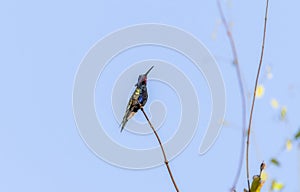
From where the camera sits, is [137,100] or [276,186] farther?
[137,100]

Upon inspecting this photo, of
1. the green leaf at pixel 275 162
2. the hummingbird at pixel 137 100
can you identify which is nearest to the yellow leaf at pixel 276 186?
the green leaf at pixel 275 162

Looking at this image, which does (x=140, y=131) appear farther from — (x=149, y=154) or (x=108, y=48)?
(x=108, y=48)

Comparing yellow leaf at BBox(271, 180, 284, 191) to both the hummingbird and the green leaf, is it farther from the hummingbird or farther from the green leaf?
the hummingbird

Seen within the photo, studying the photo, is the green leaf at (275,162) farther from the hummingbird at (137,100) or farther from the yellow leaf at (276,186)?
the hummingbird at (137,100)

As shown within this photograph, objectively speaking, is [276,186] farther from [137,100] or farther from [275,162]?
[137,100]

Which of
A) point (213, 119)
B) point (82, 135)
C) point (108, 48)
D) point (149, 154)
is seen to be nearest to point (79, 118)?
point (82, 135)

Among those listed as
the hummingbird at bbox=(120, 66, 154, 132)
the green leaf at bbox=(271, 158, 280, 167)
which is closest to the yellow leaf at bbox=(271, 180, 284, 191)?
the green leaf at bbox=(271, 158, 280, 167)

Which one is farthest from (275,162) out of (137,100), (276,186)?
(137,100)

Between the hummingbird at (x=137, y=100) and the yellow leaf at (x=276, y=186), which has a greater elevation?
the hummingbird at (x=137, y=100)

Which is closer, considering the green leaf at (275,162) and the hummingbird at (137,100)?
the green leaf at (275,162)
